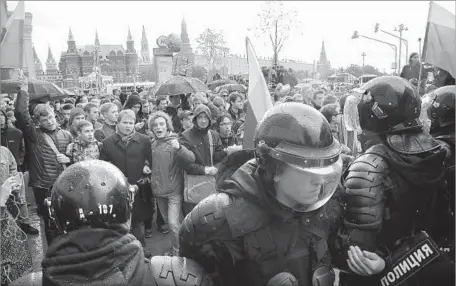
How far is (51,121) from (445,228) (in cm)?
416

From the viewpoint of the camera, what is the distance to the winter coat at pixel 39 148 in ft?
15.5

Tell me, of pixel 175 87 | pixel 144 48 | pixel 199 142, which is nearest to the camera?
pixel 199 142

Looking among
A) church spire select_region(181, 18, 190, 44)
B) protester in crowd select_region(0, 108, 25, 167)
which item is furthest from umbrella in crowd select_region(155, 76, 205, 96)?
church spire select_region(181, 18, 190, 44)

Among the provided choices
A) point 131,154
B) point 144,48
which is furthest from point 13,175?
point 144,48

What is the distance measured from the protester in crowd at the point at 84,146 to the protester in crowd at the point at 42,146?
4.0 inches

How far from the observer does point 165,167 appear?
479 centimetres

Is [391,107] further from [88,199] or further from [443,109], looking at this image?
[88,199]

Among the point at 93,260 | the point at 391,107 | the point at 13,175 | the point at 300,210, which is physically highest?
the point at 391,107

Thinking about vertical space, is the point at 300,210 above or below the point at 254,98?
below

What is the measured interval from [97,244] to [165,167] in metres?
3.22

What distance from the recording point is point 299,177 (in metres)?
1.72

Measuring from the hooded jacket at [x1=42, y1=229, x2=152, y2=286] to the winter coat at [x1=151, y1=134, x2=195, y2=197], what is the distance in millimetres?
3097

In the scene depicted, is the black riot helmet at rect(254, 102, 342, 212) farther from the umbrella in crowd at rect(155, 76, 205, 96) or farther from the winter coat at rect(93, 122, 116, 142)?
the umbrella in crowd at rect(155, 76, 205, 96)

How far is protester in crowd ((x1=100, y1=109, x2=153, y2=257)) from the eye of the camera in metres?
4.61
